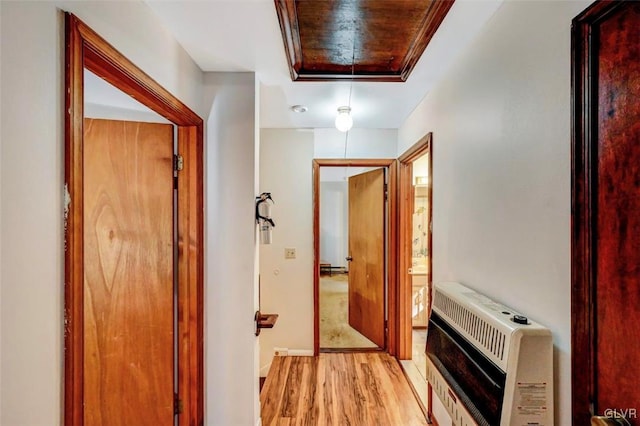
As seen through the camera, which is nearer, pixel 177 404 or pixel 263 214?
pixel 177 404

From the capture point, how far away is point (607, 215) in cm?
79

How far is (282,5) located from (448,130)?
118 cm

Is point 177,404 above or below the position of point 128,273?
below

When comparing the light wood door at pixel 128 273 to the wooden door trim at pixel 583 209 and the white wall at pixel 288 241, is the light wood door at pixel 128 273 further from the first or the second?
the wooden door trim at pixel 583 209

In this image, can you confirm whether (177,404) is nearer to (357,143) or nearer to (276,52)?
(276,52)

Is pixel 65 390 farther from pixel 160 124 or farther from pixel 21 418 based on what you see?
pixel 160 124

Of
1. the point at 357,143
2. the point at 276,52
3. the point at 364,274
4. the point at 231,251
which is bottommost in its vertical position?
the point at 364,274

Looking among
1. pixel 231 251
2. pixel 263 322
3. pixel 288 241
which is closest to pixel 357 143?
pixel 288 241

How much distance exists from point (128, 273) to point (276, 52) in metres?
1.42

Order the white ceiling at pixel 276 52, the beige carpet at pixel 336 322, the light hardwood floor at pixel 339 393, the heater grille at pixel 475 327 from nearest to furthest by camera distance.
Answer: the heater grille at pixel 475 327
the white ceiling at pixel 276 52
the light hardwood floor at pixel 339 393
the beige carpet at pixel 336 322

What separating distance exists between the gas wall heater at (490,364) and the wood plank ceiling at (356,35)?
1.26m

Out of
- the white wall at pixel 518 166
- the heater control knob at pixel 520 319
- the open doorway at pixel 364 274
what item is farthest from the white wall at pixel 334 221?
the heater control knob at pixel 520 319

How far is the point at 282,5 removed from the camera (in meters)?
1.24

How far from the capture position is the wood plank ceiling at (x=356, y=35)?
4.28ft
